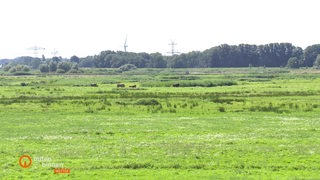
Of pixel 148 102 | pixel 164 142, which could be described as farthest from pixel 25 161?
pixel 148 102

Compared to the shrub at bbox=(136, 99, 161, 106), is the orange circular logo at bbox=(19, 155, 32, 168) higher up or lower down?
higher up

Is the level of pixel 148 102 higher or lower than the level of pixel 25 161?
lower

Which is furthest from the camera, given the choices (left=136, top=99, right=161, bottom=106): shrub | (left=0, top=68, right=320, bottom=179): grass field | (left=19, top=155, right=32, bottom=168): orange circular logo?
(left=136, top=99, right=161, bottom=106): shrub

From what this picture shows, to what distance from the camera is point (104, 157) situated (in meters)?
27.4

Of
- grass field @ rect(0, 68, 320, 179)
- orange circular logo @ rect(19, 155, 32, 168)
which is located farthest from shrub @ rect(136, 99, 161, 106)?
orange circular logo @ rect(19, 155, 32, 168)

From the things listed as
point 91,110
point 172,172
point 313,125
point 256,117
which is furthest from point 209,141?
point 91,110

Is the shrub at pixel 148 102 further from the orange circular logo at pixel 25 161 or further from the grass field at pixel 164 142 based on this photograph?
the orange circular logo at pixel 25 161

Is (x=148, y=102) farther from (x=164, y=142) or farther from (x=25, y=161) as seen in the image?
(x=25, y=161)

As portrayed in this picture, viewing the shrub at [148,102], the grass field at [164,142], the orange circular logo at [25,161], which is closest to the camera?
the grass field at [164,142]

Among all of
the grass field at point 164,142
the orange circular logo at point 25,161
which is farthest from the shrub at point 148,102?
the orange circular logo at point 25,161

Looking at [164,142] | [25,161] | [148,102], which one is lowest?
[148,102]

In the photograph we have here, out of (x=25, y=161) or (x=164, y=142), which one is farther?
(x=164, y=142)

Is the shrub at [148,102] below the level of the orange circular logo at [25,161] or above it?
below

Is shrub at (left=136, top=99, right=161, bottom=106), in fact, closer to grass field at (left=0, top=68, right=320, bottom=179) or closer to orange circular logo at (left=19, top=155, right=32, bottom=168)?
grass field at (left=0, top=68, right=320, bottom=179)
